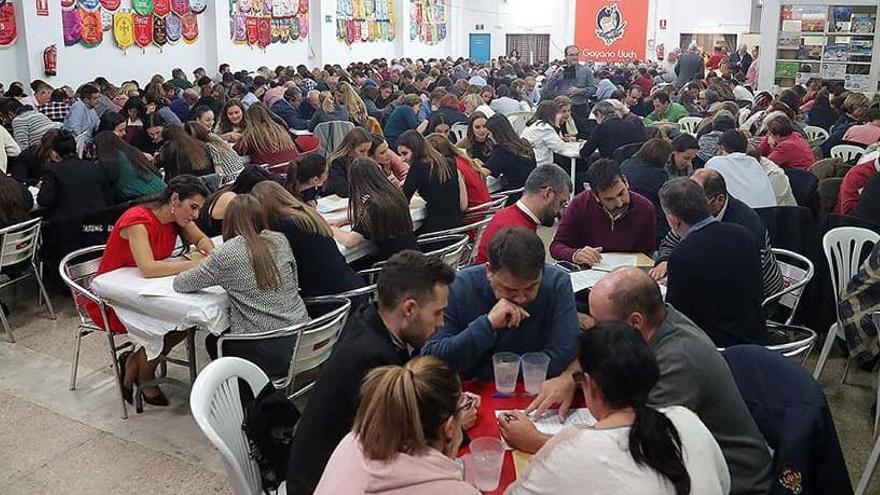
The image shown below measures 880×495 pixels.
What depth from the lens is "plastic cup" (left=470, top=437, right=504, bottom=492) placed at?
2.02m

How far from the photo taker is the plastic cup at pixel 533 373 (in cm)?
251

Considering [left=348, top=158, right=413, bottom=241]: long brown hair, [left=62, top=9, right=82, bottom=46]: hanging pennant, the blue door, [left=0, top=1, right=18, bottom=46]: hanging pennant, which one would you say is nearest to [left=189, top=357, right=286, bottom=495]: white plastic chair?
[left=348, top=158, right=413, bottom=241]: long brown hair

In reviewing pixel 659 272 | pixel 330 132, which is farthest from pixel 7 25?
pixel 659 272

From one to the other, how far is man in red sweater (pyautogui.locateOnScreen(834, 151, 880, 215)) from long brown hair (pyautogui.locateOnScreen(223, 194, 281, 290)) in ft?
11.1

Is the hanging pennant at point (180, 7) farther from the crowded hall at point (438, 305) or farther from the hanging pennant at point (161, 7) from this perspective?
the crowded hall at point (438, 305)

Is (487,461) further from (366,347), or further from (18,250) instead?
(18,250)

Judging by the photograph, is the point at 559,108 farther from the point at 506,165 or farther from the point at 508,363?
the point at 508,363

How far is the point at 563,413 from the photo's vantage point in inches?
92.6

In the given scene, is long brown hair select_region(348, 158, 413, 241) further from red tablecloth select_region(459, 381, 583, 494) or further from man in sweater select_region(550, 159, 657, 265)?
red tablecloth select_region(459, 381, 583, 494)

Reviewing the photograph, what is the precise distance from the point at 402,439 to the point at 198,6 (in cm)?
1171

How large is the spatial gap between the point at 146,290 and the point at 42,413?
100 centimetres

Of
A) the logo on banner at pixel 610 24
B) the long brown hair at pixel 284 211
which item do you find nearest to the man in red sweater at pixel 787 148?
the long brown hair at pixel 284 211

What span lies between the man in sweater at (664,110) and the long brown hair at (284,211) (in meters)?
5.73

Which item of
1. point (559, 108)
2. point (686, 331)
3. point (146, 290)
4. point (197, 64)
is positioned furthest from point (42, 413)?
point (197, 64)
